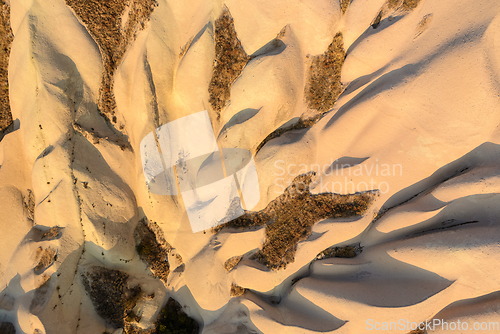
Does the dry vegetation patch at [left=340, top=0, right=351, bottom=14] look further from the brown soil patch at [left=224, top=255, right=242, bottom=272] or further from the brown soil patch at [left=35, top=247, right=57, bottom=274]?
the brown soil patch at [left=35, top=247, right=57, bottom=274]

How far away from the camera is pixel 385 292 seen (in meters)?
3.57

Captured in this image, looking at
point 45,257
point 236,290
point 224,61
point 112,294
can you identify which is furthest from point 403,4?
point 45,257

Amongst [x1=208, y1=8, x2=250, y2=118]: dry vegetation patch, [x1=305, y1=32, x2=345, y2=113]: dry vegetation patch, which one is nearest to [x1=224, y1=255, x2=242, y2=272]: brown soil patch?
[x1=208, y1=8, x2=250, y2=118]: dry vegetation patch

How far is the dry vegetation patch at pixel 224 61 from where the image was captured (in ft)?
12.3

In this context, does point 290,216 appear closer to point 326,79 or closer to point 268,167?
point 268,167

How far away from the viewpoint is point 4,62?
12.6 ft

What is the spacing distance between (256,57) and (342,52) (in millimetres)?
1700

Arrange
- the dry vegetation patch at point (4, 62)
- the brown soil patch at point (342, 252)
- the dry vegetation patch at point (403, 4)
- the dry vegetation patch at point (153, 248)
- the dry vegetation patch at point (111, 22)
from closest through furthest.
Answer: the dry vegetation patch at point (403, 4) < the dry vegetation patch at point (111, 22) < the dry vegetation patch at point (4, 62) < the brown soil patch at point (342, 252) < the dry vegetation patch at point (153, 248)

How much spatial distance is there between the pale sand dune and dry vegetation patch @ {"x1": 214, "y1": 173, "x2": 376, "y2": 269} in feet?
0.15

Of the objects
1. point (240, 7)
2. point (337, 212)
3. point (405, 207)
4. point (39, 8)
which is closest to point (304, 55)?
point (240, 7)

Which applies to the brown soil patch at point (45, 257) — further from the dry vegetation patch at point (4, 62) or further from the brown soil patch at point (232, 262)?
the brown soil patch at point (232, 262)

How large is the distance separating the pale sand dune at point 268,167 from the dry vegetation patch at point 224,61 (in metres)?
0.05

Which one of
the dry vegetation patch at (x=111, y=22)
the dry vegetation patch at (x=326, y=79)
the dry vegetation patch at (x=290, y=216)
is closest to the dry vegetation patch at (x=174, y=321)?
the dry vegetation patch at (x=290, y=216)

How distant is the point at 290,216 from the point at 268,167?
3.74 feet
